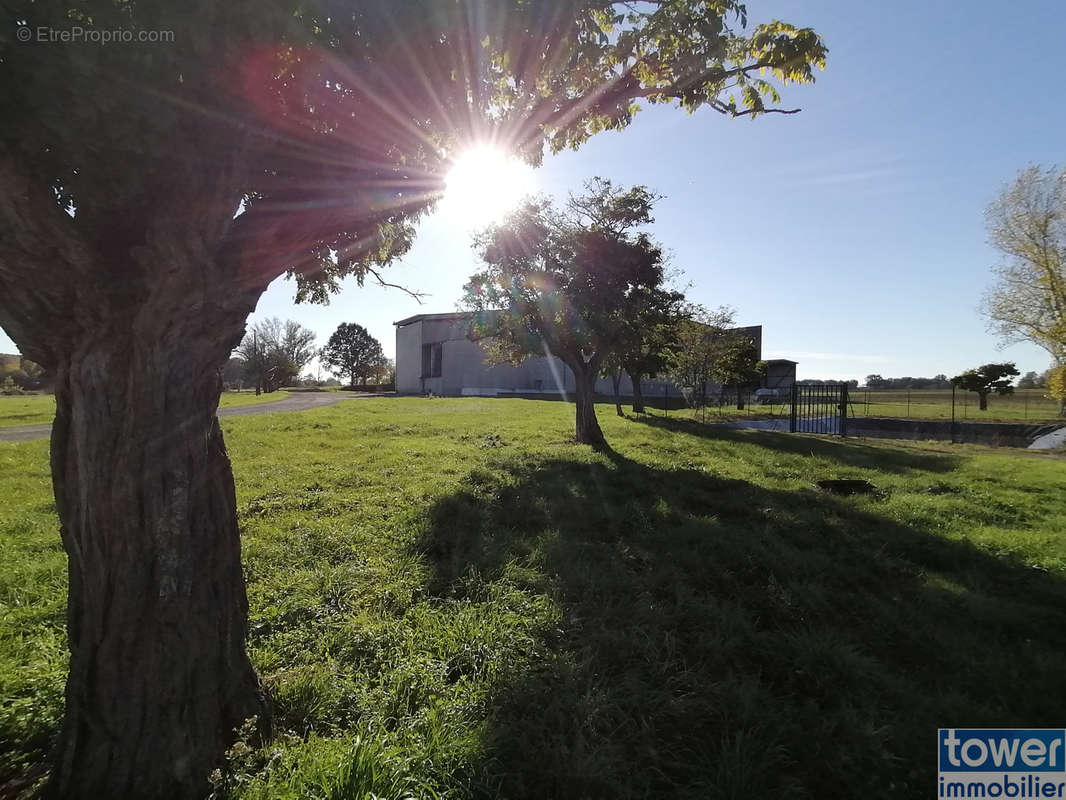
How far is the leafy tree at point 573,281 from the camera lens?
440 inches

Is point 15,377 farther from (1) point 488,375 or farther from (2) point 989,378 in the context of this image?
(2) point 989,378

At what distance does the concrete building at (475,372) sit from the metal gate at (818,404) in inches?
741

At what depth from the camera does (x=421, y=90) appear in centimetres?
260

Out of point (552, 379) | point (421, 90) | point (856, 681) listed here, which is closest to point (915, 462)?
point (856, 681)

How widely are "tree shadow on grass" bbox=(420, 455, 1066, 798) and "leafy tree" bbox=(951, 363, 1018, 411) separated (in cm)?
2930

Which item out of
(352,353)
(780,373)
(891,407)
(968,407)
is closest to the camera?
(968,407)

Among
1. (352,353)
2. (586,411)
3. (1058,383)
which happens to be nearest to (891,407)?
(1058,383)

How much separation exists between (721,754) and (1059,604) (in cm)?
393

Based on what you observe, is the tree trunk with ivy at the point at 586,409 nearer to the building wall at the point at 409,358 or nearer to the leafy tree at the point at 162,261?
the leafy tree at the point at 162,261

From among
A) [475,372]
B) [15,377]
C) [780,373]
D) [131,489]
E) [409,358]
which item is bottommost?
[131,489]

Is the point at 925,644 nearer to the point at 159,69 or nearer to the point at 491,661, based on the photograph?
the point at 491,661

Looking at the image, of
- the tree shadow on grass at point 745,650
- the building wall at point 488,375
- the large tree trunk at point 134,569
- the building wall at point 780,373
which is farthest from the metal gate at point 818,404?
the building wall at point 780,373

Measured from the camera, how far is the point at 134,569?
2.01 m

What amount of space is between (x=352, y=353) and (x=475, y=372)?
41.3 m
